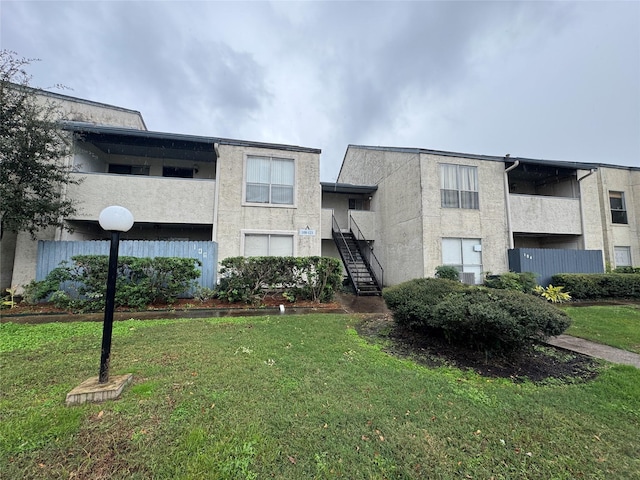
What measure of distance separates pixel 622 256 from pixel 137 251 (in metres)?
23.7

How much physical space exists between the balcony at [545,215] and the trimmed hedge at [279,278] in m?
9.61

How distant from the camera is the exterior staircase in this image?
40.4 ft

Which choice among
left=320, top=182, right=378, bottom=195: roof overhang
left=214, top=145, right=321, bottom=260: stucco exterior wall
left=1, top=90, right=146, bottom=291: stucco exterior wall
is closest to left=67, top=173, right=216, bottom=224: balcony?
left=214, top=145, right=321, bottom=260: stucco exterior wall

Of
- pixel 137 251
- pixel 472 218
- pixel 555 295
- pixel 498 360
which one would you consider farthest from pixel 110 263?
pixel 555 295

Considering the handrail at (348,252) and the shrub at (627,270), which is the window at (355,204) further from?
the shrub at (627,270)

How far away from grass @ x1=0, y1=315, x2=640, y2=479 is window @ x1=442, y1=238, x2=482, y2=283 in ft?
25.7

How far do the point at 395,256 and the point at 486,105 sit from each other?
1141 centimetres

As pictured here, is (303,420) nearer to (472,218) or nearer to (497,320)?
(497,320)

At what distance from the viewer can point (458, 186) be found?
11.9m

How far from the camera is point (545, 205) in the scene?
509 inches

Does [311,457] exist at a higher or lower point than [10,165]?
lower

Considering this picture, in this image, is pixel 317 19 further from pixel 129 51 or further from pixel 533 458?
pixel 533 458

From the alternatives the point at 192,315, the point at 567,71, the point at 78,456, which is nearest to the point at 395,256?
the point at 192,315

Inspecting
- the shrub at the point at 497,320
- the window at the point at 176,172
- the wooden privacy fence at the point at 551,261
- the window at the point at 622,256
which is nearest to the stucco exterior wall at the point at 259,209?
the window at the point at 176,172
